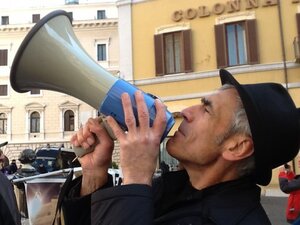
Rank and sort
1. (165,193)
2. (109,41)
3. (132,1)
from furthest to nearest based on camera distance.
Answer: (109,41)
(132,1)
(165,193)

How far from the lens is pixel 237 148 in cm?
166

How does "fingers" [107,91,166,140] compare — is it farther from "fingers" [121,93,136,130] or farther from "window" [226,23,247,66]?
"window" [226,23,247,66]

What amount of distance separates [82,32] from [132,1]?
26.3 metres

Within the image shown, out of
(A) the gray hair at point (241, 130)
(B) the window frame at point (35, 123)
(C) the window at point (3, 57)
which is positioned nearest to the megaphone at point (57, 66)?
(A) the gray hair at point (241, 130)

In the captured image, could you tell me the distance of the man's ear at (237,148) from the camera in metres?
1.64

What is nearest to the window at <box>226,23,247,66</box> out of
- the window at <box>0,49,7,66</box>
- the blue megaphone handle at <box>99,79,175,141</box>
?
the blue megaphone handle at <box>99,79,175,141</box>

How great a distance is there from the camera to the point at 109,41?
43406mm

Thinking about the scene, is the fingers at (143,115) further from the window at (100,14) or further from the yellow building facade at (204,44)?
the window at (100,14)

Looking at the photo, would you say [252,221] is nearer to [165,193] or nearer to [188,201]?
[188,201]

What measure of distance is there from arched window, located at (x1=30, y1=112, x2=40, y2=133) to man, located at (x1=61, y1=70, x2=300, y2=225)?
41177 millimetres

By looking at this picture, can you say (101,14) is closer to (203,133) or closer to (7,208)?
(7,208)

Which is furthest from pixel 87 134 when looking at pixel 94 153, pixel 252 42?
pixel 252 42

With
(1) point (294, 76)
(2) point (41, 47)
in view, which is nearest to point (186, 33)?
(1) point (294, 76)

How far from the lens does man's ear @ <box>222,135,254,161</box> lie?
A: 1.64 meters
